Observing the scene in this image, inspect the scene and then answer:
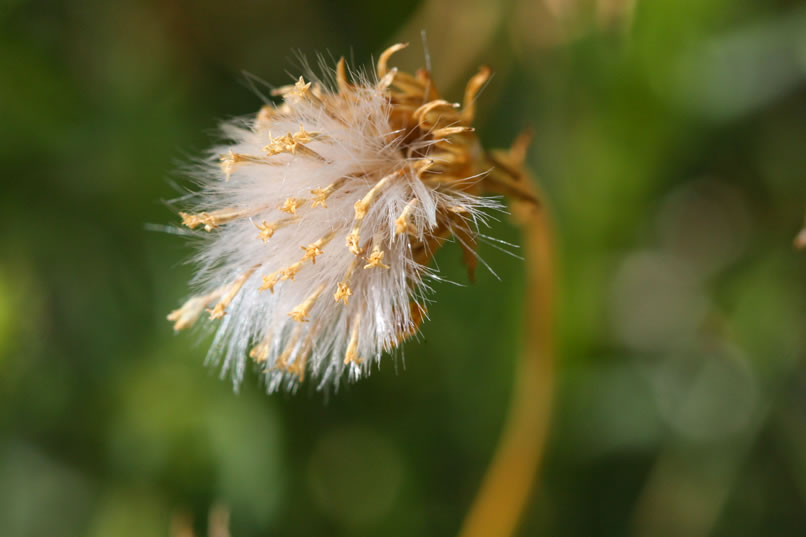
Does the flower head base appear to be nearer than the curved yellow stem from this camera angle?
Yes

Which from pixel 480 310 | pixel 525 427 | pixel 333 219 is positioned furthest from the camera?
pixel 480 310

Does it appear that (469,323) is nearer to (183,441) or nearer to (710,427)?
(710,427)

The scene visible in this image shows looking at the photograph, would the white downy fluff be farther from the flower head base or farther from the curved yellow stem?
the curved yellow stem

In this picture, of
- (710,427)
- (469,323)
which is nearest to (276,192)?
(469,323)

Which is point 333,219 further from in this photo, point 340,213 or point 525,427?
point 525,427

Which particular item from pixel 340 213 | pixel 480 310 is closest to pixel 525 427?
pixel 480 310

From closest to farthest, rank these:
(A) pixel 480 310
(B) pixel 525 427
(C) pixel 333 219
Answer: (C) pixel 333 219 → (B) pixel 525 427 → (A) pixel 480 310

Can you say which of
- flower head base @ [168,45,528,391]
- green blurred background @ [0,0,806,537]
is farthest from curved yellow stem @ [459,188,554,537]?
flower head base @ [168,45,528,391]

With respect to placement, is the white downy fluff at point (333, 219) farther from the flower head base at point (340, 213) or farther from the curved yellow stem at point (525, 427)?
the curved yellow stem at point (525, 427)
